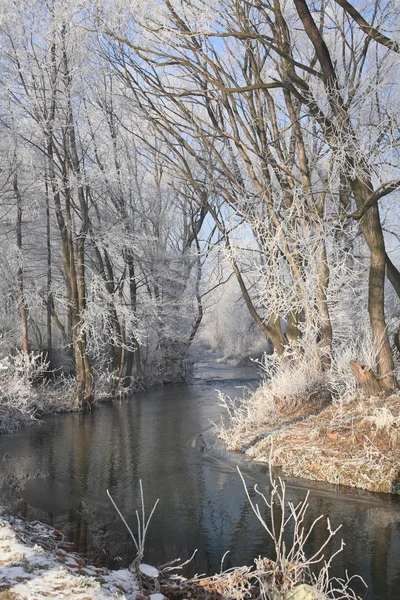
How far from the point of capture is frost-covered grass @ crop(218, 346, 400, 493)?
7539mm

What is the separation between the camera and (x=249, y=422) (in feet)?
34.7

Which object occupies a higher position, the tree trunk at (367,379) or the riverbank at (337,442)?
the tree trunk at (367,379)

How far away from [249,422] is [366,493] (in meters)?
3.57

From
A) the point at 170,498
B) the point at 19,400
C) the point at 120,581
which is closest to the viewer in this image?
the point at 120,581

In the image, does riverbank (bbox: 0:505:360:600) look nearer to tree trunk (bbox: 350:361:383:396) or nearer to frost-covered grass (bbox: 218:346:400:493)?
frost-covered grass (bbox: 218:346:400:493)

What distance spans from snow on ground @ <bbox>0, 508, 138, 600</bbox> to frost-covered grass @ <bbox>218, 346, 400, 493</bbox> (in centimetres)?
315

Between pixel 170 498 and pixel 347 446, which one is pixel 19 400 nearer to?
pixel 170 498

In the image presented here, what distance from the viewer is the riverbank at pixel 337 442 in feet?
24.5

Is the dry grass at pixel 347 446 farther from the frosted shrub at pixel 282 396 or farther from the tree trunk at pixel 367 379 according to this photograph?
the frosted shrub at pixel 282 396

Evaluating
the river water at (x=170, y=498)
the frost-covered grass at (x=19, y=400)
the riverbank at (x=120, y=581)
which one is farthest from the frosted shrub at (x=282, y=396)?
the riverbank at (x=120, y=581)

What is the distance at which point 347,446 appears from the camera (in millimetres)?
7957

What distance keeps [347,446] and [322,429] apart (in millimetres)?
691

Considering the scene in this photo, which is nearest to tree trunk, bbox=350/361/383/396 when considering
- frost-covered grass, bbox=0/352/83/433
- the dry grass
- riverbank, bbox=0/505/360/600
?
the dry grass

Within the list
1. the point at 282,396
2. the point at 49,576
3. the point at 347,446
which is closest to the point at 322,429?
the point at 347,446
